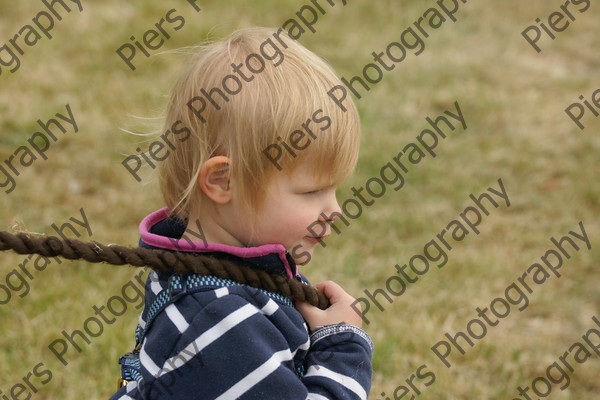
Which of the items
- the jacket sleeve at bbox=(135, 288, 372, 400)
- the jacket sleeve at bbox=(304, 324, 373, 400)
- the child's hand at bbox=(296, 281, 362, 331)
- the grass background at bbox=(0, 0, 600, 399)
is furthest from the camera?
the grass background at bbox=(0, 0, 600, 399)

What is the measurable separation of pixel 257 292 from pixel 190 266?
152 mm

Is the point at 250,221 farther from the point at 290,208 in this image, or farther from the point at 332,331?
the point at 332,331

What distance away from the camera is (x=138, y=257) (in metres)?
1.57

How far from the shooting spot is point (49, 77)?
4.68 metres

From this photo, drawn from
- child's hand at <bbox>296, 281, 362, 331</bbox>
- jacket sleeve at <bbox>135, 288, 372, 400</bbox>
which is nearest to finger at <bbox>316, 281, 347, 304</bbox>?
child's hand at <bbox>296, 281, 362, 331</bbox>

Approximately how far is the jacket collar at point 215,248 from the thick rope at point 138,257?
29 mm

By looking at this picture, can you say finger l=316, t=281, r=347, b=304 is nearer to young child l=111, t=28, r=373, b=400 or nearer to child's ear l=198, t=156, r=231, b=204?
young child l=111, t=28, r=373, b=400

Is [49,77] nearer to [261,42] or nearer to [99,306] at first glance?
[99,306]

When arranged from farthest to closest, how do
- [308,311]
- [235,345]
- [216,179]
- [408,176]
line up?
[408,176]
[308,311]
[216,179]
[235,345]

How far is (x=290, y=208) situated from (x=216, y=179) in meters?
0.17

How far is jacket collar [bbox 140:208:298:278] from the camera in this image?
1619 mm

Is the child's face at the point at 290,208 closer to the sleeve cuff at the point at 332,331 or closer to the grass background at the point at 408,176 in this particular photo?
the sleeve cuff at the point at 332,331

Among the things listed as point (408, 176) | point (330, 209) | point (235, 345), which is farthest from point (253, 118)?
point (408, 176)

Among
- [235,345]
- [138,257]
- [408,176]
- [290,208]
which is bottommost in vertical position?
[408,176]
